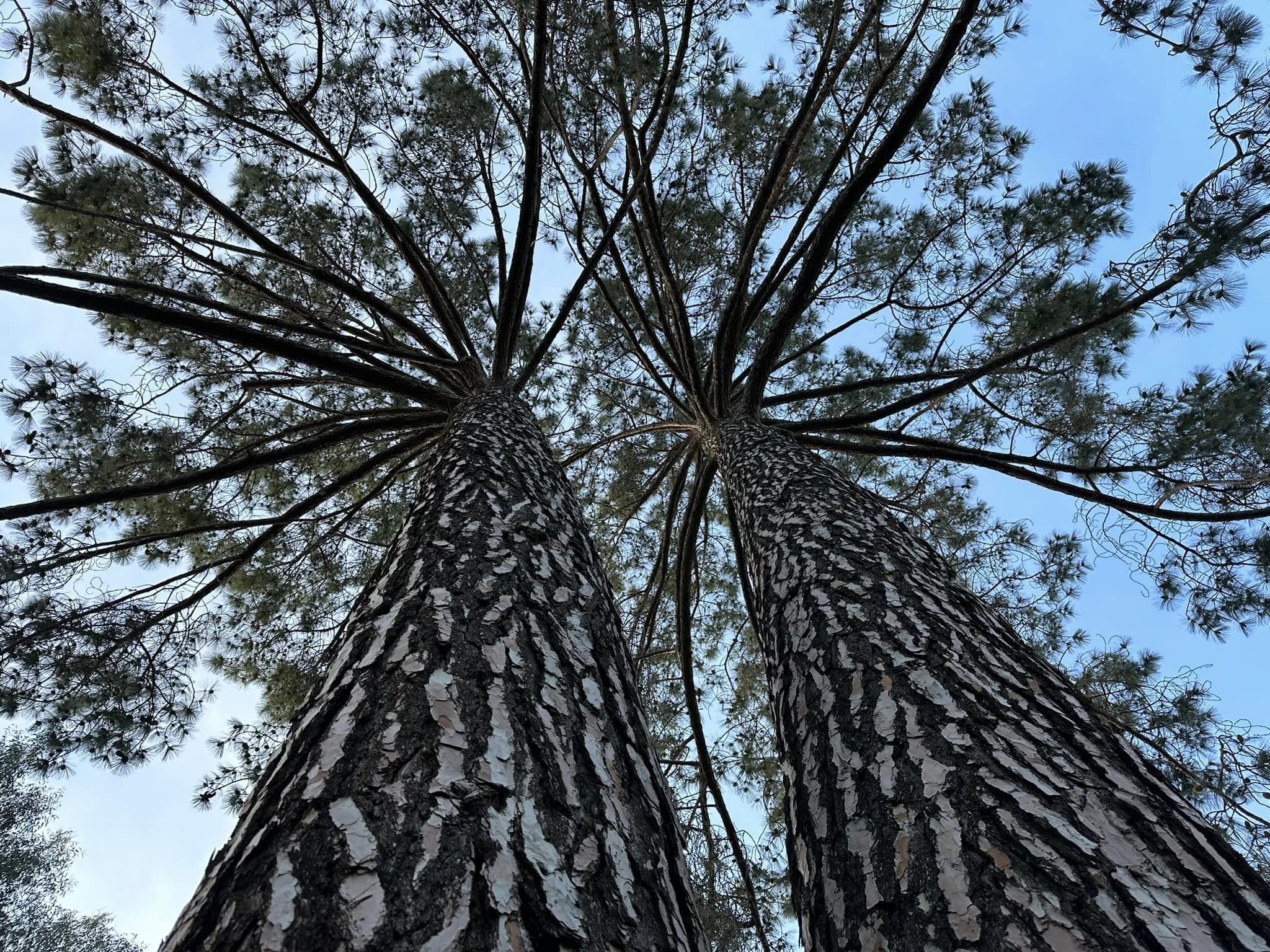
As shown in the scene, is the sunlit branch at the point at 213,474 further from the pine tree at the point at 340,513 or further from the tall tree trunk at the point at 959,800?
the tall tree trunk at the point at 959,800

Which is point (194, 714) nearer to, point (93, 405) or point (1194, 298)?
point (93, 405)

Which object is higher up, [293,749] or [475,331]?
[475,331]

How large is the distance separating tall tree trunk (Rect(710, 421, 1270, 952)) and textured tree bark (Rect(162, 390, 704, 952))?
436 millimetres

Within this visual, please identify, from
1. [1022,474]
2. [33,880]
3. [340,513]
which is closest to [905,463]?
[1022,474]

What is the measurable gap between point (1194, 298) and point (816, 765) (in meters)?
3.44

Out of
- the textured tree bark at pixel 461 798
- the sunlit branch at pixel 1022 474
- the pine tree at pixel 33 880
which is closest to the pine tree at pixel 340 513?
the textured tree bark at pixel 461 798

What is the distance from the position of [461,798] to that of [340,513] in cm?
465

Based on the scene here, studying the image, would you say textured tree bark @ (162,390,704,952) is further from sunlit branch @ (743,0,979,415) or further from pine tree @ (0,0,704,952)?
sunlit branch @ (743,0,979,415)

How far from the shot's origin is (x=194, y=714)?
420cm

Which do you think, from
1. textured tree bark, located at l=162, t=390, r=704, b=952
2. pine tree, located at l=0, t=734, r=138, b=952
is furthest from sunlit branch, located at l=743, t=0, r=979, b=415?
pine tree, located at l=0, t=734, r=138, b=952

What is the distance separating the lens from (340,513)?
5.21m

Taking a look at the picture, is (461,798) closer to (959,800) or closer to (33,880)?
(959,800)

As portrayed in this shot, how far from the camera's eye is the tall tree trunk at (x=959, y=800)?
111 centimetres

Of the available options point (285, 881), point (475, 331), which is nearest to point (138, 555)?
point (475, 331)
